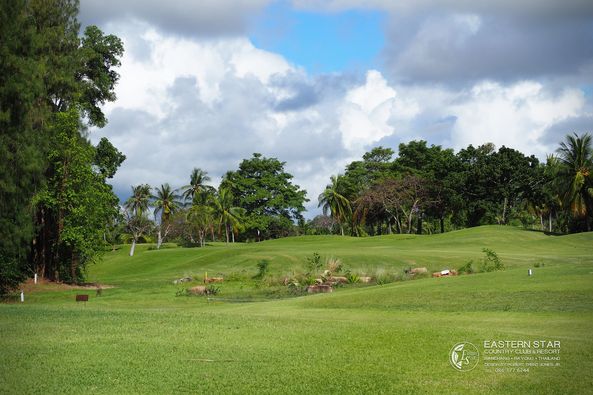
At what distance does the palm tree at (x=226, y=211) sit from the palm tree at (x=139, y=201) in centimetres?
1485

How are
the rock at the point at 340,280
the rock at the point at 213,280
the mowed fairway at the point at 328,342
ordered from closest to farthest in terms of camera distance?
1. the mowed fairway at the point at 328,342
2. the rock at the point at 340,280
3. the rock at the point at 213,280

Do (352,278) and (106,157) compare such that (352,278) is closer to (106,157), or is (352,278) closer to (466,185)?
(106,157)

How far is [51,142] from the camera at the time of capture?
41.5 metres

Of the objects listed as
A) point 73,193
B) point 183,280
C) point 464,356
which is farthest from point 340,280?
point 464,356

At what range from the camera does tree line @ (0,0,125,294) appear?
31.1m

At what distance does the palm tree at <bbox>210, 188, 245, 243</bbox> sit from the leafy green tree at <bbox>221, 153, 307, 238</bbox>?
3.29m

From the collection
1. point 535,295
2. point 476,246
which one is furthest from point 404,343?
point 476,246

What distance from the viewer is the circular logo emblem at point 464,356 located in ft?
36.2

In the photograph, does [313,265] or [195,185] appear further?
[195,185]

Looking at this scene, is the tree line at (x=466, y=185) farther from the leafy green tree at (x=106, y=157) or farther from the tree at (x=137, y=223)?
the leafy green tree at (x=106, y=157)

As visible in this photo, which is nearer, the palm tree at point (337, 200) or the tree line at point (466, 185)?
the tree line at point (466, 185)

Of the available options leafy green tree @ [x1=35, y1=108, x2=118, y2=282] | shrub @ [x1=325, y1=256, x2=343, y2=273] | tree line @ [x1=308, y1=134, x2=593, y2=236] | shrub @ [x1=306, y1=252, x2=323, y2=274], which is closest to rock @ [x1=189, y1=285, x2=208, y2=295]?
shrub @ [x1=306, y1=252, x2=323, y2=274]

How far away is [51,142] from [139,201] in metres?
70.7

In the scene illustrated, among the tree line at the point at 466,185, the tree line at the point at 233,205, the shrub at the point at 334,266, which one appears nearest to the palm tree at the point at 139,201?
the tree line at the point at 233,205
